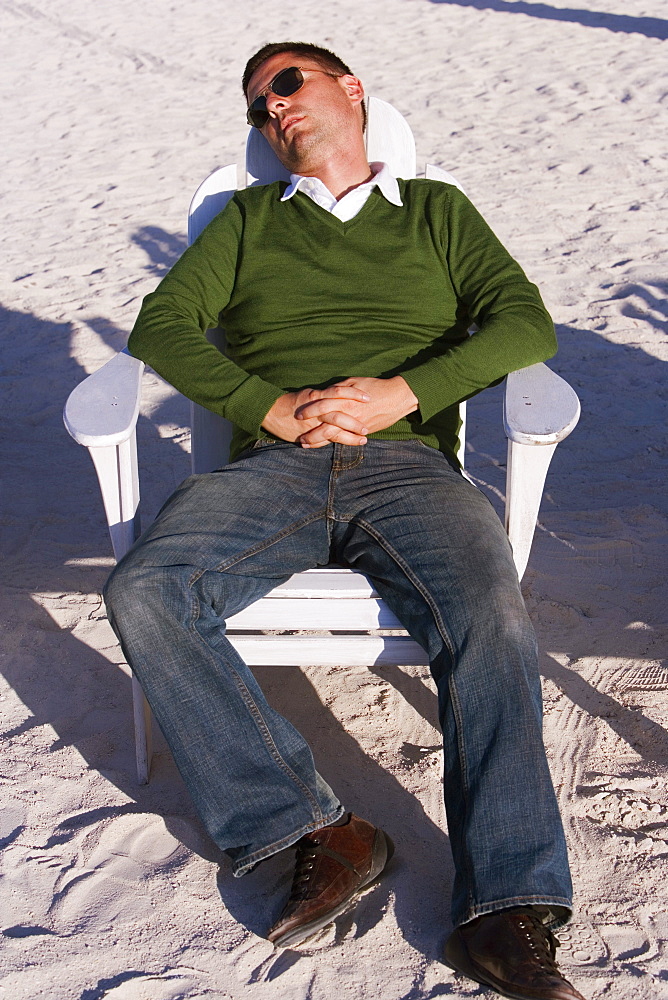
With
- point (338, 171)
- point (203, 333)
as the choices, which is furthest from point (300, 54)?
point (203, 333)

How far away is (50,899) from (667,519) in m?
2.19

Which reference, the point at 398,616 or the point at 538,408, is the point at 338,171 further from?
the point at 398,616

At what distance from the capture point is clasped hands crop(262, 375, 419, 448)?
7.45ft

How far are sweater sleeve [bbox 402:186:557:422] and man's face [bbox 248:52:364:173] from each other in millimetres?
392

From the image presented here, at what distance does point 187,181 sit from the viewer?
22.7 ft

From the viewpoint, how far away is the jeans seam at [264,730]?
190 cm

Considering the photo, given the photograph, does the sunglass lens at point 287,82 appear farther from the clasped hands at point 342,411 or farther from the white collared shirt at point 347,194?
the clasped hands at point 342,411

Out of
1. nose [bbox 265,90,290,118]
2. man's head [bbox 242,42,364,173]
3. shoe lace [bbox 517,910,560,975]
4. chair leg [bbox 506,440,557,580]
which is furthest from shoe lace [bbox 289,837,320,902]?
nose [bbox 265,90,290,118]

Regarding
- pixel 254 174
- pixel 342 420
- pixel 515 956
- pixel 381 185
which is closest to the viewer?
pixel 515 956

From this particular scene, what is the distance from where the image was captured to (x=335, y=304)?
2514mm

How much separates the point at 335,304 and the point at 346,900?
1.38 metres

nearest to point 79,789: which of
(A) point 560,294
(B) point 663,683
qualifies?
(B) point 663,683

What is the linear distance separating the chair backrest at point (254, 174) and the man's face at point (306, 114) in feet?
0.74

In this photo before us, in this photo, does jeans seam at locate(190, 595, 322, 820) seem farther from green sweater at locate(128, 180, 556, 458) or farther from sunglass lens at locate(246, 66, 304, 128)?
sunglass lens at locate(246, 66, 304, 128)
